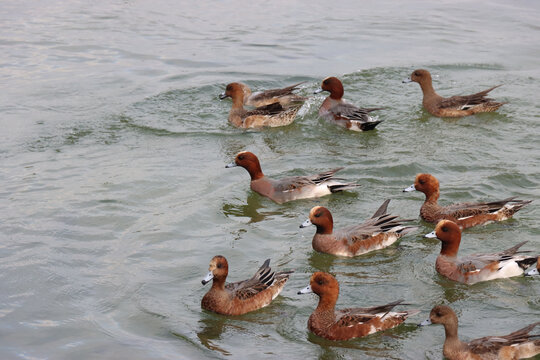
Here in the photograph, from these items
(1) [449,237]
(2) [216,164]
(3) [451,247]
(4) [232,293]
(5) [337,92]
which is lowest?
(4) [232,293]

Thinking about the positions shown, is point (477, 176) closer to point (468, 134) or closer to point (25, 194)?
point (468, 134)

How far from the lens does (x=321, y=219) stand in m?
9.84

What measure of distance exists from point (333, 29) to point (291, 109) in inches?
266

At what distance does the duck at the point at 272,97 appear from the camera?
600 inches

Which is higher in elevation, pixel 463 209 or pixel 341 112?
pixel 341 112

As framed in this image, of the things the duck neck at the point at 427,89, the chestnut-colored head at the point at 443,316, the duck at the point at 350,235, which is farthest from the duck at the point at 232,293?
the duck neck at the point at 427,89

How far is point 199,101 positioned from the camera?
613 inches

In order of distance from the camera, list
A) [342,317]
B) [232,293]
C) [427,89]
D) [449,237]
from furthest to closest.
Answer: [427,89] → [449,237] → [232,293] → [342,317]

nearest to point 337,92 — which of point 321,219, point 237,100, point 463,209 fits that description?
point 237,100

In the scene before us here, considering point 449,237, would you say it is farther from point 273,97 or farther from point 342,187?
point 273,97

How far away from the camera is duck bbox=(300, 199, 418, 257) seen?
9.81 m

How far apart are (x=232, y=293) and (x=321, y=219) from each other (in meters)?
1.76

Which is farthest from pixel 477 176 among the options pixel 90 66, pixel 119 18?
pixel 119 18

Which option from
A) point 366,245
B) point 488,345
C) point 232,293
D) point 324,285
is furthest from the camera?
point 366,245
